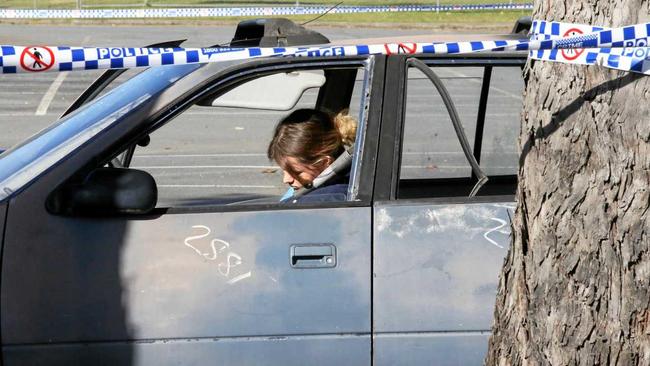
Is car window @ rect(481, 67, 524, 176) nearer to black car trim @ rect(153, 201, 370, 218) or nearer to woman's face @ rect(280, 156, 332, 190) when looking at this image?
woman's face @ rect(280, 156, 332, 190)

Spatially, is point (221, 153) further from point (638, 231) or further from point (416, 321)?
point (638, 231)

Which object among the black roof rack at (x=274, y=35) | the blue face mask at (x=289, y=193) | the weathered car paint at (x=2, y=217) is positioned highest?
the black roof rack at (x=274, y=35)

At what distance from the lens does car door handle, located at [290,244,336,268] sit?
3264 millimetres

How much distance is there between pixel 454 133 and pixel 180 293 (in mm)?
1238

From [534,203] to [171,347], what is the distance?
1329 millimetres

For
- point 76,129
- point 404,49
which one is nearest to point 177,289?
point 76,129

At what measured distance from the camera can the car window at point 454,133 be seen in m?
3.97

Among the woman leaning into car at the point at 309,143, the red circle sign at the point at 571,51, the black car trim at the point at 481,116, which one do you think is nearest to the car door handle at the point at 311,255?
the woman leaning into car at the point at 309,143

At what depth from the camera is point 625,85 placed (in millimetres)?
2346

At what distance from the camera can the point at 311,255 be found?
3.27 metres

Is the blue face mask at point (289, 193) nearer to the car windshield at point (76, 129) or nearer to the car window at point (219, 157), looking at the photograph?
the car window at point (219, 157)

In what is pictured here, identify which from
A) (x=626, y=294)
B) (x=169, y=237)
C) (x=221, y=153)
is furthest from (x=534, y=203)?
(x=221, y=153)

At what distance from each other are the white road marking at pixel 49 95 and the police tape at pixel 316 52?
994cm

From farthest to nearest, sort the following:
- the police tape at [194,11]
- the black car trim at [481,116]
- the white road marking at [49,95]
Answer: the police tape at [194,11] → the white road marking at [49,95] → the black car trim at [481,116]
